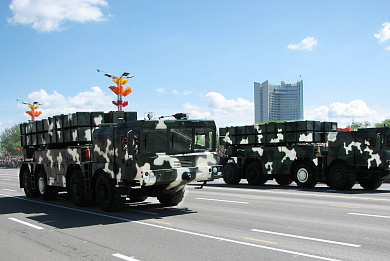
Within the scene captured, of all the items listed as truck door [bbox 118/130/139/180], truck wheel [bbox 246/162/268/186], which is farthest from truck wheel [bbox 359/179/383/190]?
truck door [bbox 118/130/139/180]

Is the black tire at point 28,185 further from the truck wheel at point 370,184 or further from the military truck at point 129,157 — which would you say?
the truck wheel at point 370,184

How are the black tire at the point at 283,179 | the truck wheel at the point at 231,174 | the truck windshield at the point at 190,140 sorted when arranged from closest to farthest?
the truck windshield at the point at 190,140
the black tire at the point at 283,179
the truck wheel at the point at 231,174

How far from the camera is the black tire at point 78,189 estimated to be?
1312 centimetres

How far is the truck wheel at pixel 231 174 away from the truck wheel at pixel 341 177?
18.8 ft

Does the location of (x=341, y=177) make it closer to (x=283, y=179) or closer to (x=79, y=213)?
(x=283, y=179)

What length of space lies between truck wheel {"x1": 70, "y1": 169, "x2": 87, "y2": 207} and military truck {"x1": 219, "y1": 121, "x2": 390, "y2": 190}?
10.8 m

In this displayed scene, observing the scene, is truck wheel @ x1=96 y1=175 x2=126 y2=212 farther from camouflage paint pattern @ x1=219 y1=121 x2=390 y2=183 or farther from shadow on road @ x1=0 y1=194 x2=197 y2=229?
camouflage paint pattern @ x1=219 y1=121 x2=390 y2=183

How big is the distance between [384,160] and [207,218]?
33.7ft

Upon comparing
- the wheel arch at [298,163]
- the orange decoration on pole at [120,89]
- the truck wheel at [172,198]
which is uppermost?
the orange decoration on pole at [120,89]

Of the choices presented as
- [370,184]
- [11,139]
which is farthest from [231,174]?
[11,139]

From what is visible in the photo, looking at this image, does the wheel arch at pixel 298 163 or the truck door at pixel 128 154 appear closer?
the truck door at pixel 128 154

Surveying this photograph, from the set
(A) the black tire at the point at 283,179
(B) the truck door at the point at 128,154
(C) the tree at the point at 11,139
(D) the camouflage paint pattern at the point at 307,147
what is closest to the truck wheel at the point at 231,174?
(D) the camouflage paint pattern at the point at 307,147

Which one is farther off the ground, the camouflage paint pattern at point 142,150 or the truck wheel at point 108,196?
the camouflage paint pattern at point 142,150

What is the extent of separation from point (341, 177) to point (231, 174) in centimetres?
660
